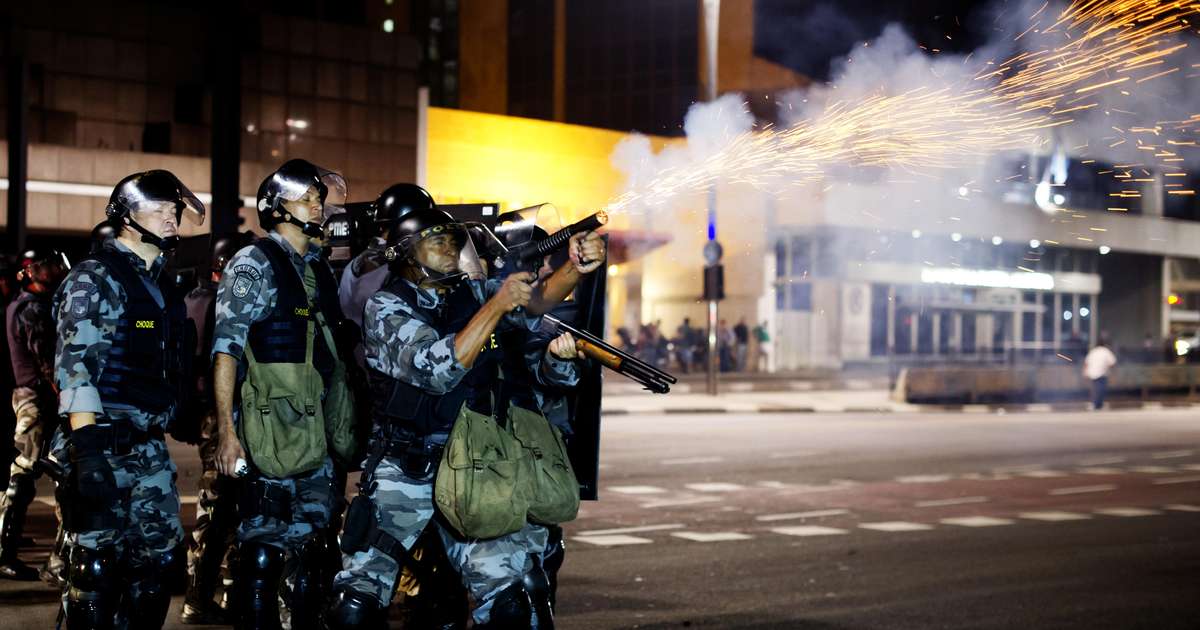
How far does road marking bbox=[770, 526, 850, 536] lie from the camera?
412 inches

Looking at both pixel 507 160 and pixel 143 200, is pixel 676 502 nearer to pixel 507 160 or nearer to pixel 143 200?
pixel 143 200

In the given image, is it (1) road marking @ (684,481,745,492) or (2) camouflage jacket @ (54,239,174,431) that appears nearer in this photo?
(2) camouflage jacket @ (54,239,174,431)

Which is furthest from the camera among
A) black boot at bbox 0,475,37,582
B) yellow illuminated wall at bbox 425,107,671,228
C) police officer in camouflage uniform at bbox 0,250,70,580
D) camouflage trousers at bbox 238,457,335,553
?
yellow illuminated wall at bbox 425,107,671,228

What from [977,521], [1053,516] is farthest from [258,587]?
[1053,516]

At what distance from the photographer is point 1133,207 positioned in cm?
6197

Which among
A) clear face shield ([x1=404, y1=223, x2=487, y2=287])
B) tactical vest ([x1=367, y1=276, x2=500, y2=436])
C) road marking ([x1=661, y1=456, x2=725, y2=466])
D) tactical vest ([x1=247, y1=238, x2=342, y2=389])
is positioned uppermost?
clear face shield ([x1=404, y1=223, x2=487, y2=287])

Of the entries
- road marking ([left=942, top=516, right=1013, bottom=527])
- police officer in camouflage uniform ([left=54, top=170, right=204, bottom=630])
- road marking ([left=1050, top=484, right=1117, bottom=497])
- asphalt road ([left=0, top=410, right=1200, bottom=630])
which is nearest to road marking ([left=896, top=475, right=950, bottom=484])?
asphalt road ([left=0, top=410, right=1200, bottom=630])

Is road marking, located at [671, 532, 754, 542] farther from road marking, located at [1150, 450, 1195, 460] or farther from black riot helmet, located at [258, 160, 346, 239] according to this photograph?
road marking, located at [1150, 450, 1195, 460]

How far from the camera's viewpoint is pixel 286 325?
18.8 feet

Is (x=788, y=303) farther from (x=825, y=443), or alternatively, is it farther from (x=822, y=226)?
(x=825, y=443)

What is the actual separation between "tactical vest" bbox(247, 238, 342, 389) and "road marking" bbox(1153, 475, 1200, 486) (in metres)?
11.3

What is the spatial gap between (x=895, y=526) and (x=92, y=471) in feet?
23.7

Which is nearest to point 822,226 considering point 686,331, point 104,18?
point 686,331

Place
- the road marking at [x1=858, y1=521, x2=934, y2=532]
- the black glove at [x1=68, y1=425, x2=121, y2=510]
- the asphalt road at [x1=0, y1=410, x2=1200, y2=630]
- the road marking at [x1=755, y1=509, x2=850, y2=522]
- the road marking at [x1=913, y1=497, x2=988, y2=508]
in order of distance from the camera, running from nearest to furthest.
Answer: the black glove at [x1=68, y1=425, x2=121, y2=510] → the asphalt road at [x1=0, y1=410, x2=1200, y2=630] → the road marking at [x1=858, y1=521, x2=934, y2=532] → the road marking at [x1=755, y1=509, x2=850, y2=522] → the road marking at [x1=913, y1=497, x2=988, y2=508]
